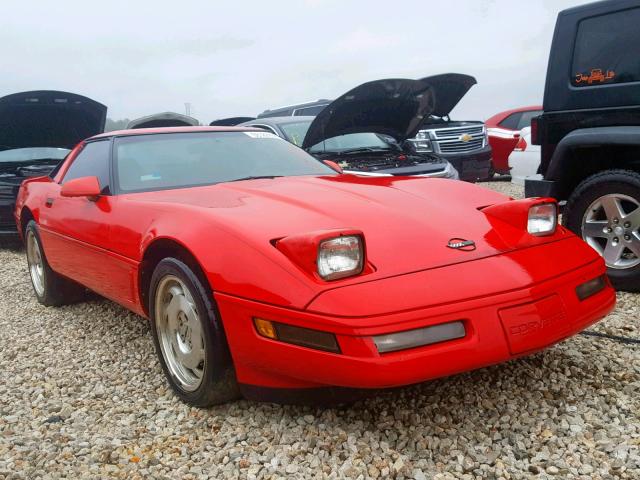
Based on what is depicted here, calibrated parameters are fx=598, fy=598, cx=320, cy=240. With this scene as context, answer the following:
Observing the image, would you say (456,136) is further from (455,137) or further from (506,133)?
(506,133)

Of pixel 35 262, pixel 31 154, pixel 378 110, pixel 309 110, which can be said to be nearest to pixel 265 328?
pixel 35 262

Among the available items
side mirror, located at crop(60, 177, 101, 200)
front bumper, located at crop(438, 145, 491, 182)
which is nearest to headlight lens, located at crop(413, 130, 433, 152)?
front bumper, located at crop(438, 145, 491, 182)

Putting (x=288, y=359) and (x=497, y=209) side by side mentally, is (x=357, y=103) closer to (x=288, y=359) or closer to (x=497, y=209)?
(x=497, y=209)

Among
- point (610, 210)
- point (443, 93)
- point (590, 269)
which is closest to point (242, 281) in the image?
point (590, 269)

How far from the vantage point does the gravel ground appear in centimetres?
203

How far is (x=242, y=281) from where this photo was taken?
7.00ft

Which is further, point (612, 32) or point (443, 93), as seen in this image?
point (443, 93)

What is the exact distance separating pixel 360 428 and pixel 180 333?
35.5 inches

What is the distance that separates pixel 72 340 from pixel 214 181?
4.55 ft

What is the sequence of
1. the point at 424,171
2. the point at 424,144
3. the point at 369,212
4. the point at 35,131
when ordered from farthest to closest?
the point at 424,144
the point at 35,131
the point at 424,171
the point at 369,212

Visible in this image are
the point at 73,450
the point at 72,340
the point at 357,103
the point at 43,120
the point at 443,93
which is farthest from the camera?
the point at 443,93

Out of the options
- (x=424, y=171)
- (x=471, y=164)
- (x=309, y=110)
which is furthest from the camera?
(x=309, y=110)

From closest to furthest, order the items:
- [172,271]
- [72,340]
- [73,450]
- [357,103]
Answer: [73,450], [172,271], [72,340], [357,103]

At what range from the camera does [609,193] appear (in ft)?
12.3
